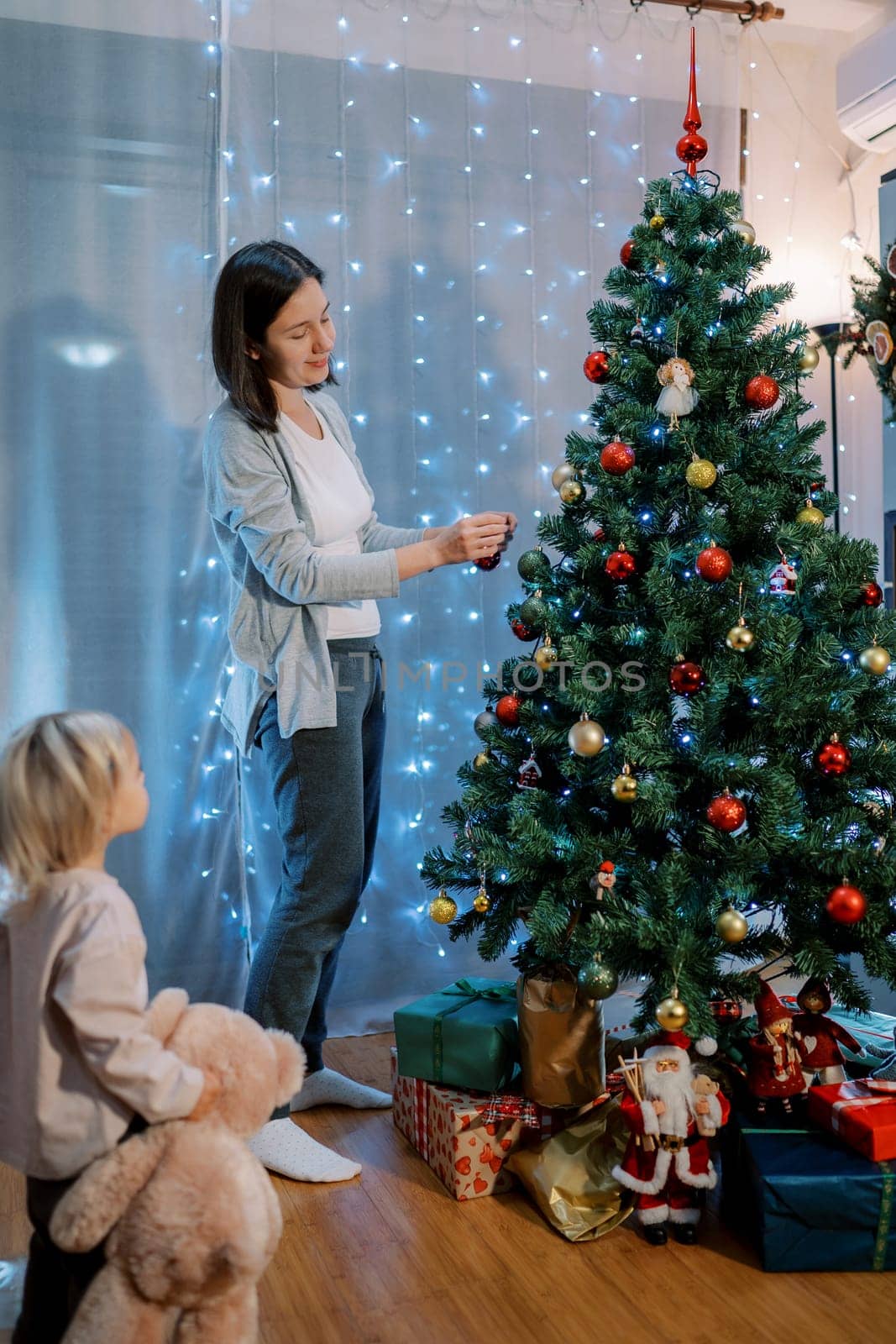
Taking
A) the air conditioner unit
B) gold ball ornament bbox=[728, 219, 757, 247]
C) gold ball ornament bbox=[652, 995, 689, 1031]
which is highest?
the air conditioner unit

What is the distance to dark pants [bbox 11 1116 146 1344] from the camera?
134 cm

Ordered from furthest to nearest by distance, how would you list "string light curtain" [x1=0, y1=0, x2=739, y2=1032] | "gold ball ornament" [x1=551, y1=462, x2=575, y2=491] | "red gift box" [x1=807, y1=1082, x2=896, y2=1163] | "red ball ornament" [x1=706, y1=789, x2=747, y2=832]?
"string light curtain" [x1=0, y1=0, x2=739, y2=1032] < "gold ball ornament" [x1=551, y1=462, x2=575, y2=491] < "red ball ornament" [x1=706, y1=789, x2=747, y2=832] < "red gift box" [x1=807, y1=1082, x2=896, y2=1163]

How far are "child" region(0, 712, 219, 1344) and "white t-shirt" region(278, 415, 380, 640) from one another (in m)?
0.90

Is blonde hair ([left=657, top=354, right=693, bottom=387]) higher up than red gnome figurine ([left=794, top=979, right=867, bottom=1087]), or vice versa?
blonde hair ([left=657, top=354, right=693, bottom=387])

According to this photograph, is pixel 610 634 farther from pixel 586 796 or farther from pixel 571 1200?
pixel 571 1200

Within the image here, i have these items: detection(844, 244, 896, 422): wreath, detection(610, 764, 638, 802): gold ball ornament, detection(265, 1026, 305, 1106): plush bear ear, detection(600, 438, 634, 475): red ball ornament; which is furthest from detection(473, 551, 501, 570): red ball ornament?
detection(844, 244, 896, 422): wreath

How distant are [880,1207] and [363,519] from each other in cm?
146

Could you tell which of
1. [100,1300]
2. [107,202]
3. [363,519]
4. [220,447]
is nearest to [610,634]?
[363,519]

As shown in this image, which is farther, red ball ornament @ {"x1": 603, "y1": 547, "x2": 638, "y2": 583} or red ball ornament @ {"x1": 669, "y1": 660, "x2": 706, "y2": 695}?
red ball ornament @ {"x1": 603, "y1": 547, "x2": 638, "y2": 583}

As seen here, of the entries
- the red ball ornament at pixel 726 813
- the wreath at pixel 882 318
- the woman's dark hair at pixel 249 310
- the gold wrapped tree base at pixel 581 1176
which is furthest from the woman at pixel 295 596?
the wreath at pixel 882 318

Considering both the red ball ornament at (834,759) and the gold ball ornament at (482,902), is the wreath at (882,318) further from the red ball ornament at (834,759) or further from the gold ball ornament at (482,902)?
the gold ball ornament at (482,902)

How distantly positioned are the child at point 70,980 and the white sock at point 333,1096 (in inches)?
40.9

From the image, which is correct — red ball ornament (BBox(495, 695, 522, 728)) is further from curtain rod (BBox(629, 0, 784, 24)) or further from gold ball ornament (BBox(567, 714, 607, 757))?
curtain rod (BBox(629, 0, 784, 24))

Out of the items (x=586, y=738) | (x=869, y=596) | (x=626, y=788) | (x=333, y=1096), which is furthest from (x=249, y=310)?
(x=333, y=1096)
